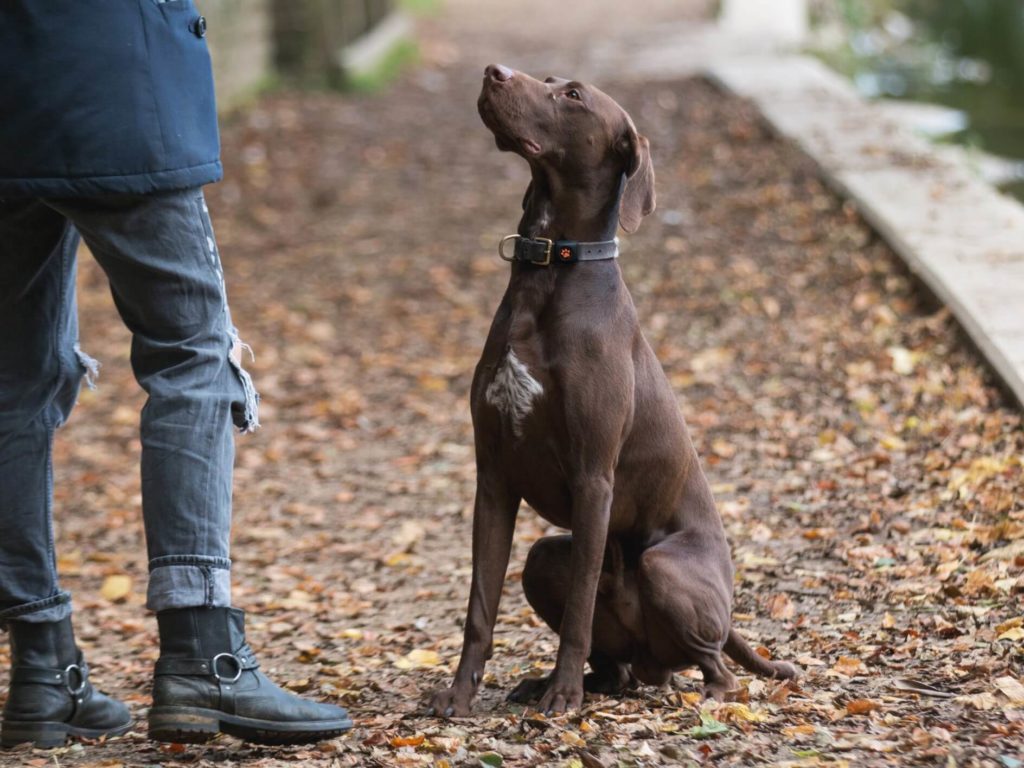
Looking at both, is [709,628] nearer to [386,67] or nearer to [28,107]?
[28,107]

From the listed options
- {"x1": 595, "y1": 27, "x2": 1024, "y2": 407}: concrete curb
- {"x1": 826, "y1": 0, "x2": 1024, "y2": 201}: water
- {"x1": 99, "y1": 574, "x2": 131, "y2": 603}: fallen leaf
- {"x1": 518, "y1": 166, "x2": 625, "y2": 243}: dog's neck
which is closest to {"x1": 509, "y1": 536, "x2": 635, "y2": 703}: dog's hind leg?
{"x1": 518, "y1": 166, "x2": 625, "y2": 243}: dog's neck

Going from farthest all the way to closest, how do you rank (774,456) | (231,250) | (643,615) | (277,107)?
(277,107) → (231,250) → (774,456) → (643,615)

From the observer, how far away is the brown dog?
128 inches

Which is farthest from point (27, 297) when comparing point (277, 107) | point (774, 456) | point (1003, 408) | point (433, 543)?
point (277, 107)

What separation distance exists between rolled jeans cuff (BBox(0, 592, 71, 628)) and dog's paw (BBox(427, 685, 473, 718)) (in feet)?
3.09

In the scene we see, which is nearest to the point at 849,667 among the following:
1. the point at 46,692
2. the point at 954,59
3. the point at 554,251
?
the point at 554,251

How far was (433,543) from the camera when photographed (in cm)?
527

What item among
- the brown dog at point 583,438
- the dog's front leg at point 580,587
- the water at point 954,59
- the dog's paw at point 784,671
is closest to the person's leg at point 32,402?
the brown dog at point 583,438

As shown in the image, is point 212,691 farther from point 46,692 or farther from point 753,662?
point 753,662

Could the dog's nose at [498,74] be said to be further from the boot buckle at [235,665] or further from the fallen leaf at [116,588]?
the fallen leaf at [116,588]

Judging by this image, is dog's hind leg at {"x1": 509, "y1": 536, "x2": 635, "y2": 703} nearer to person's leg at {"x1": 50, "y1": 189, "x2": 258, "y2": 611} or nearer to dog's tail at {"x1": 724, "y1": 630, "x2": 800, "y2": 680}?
dog's tail at {"x1": 724, "y1": 630, "x2": 800, "y2": 680}

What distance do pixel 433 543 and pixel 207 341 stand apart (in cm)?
236

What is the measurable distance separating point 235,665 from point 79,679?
2.09ft

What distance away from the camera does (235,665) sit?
3.02 metres
